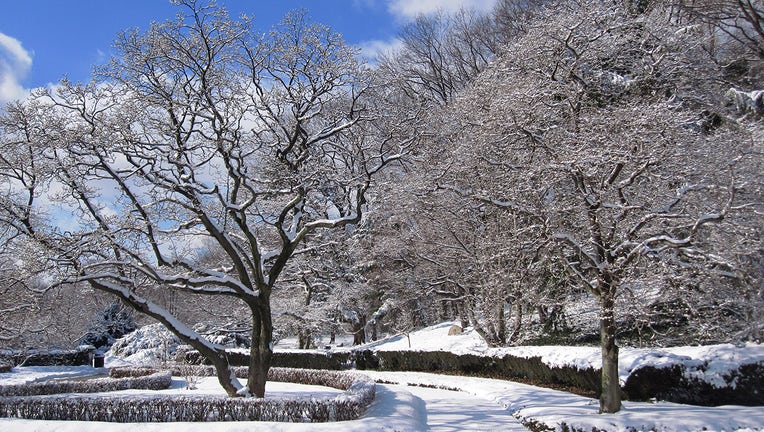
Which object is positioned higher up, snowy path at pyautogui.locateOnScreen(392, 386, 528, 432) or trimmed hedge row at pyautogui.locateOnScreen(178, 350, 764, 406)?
trimmed hedge row at pyautogui.locateOnScreen(178, 350, 764, 406)

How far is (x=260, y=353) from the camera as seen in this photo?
40.9 feet

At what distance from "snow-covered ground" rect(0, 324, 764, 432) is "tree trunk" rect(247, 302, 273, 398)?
254cm

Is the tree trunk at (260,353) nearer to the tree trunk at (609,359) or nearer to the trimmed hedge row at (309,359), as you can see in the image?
the tree trunk at (609,359)

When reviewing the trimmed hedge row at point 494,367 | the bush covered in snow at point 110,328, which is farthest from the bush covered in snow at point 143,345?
the trimmed hedge row at point 494,367

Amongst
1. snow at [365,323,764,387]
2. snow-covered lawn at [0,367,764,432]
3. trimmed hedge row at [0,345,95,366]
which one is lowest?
snow-covered lawn at [0,367,764,432]

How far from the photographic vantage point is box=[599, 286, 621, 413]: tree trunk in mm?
9664

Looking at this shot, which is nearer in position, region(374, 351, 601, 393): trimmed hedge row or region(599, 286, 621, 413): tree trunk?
region(599, 286, 621, 413): tree trunk

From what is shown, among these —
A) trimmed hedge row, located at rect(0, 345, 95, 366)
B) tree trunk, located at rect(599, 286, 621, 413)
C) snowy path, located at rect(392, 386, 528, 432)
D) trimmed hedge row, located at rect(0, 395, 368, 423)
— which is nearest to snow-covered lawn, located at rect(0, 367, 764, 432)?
snowy path, located at rect(392, 386, 528, 432)

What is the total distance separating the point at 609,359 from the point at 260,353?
714 cm

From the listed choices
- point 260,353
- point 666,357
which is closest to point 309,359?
point 260,353

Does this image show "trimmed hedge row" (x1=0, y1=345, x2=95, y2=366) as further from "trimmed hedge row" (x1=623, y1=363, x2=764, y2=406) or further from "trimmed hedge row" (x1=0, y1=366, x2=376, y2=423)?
"trimmed hedge row" (x1=623, y1=363, x2=764, y2=406)

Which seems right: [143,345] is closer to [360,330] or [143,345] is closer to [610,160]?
[360,330]

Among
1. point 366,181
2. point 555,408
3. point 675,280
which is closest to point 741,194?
point 675,280

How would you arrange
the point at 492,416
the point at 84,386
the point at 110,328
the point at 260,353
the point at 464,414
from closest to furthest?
the point at 492,416 < the point at 464,414 < the point at 260,353 < the point at 84,386 < the point at 110,328
